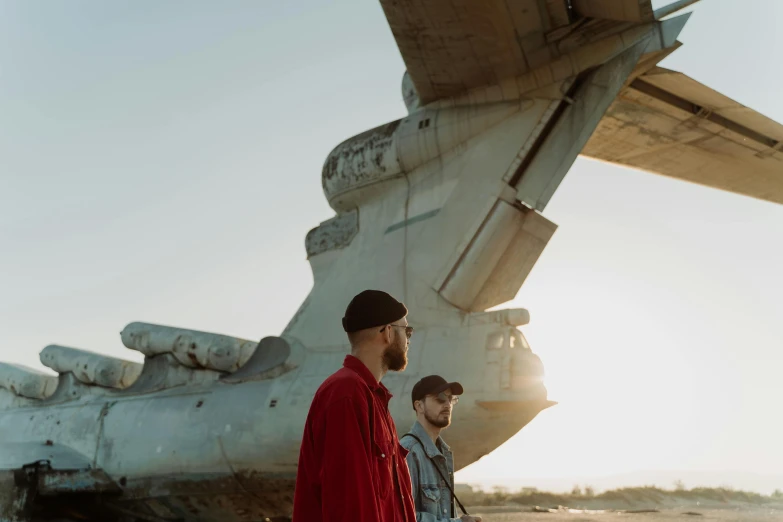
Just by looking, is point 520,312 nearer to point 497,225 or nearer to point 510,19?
point 497,225

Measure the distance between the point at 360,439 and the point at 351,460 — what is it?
81 millimetres

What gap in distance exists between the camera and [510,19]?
7488mm

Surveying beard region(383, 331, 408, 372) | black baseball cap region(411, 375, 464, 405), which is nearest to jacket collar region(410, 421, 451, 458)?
black baseball cap region(411, 375, 464, 405)

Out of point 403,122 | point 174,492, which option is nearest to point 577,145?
point 403,122

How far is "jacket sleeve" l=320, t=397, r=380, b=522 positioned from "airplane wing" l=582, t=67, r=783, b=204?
6076mm

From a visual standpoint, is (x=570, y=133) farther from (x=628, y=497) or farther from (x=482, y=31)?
(x=628, y=497)

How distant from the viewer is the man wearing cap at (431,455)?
163 inches

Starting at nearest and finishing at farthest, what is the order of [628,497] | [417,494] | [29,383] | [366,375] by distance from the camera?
[366,375]
[417,494]
[29,383]
[628,497]

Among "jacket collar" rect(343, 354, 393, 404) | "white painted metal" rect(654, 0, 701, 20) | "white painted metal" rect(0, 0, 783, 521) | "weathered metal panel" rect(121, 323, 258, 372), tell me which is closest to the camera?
"jacket collar" rect(343, 354, 393, 404)

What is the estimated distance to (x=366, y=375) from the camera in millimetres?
2943

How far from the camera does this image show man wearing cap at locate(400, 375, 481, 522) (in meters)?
4.15

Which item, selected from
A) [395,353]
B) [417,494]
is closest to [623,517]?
[417,494]

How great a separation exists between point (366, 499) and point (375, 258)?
6.40 metres

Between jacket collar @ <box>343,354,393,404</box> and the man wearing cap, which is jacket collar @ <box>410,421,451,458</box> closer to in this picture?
the man wearing cap
